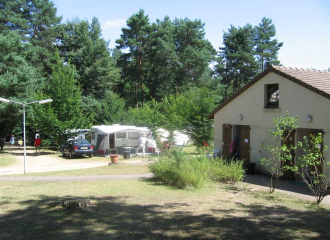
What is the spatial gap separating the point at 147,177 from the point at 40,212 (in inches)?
254

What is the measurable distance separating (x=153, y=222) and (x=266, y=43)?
45511 millimetres

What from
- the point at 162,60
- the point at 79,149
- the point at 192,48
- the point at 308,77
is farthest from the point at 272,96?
the point at 162,60

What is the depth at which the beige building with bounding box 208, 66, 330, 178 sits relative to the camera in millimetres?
11625

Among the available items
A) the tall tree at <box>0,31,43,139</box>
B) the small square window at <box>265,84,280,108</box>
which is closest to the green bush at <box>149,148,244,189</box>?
the small square window at <box>265,84,280,108</box>

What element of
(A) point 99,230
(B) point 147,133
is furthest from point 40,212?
(B) point 147,133

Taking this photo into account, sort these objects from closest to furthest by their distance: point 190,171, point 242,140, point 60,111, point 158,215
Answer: point 158,215 → point 190,171 → point 242,140 → point 60,111

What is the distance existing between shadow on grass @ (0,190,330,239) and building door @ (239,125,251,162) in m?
7.07

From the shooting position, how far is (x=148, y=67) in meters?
44.8

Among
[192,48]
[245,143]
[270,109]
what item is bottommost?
[245,143]

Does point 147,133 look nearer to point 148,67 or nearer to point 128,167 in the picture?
point 128,167

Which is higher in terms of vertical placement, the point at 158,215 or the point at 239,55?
the point at 239,55

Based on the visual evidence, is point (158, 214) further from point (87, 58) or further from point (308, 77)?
point (87, 58)

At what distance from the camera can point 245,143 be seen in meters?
15.0

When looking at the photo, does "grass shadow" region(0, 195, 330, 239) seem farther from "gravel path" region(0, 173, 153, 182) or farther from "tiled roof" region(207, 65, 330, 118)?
"tiled roof" region(207, 65, 330, 118)
